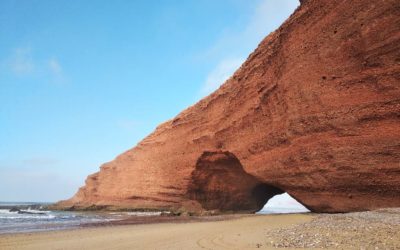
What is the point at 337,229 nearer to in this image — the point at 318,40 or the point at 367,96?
the point at 367,96

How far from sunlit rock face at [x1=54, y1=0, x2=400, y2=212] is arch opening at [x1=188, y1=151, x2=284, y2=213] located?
0.10 m

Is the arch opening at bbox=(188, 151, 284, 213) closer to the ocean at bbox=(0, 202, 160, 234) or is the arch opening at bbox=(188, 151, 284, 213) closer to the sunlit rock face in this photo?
the sunlit rock face

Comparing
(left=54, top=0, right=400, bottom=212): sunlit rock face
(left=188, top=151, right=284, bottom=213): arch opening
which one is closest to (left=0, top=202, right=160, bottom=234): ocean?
(left=188, top=151, right=284, bottom=213): arch opening

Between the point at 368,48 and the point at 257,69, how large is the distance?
10233 mm

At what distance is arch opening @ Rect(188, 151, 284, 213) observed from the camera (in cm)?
2848

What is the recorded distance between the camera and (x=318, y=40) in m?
19.0

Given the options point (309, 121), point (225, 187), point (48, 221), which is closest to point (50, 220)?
point (48, 221)

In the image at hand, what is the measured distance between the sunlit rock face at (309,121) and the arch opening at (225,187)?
0.10 meters

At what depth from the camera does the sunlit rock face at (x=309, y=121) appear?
1503 centimetres

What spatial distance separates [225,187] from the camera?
98.4 feet

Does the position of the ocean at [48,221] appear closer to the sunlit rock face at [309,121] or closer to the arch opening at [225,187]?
the arch opening at [225,187]

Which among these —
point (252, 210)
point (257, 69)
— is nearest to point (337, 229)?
point (257, 69)

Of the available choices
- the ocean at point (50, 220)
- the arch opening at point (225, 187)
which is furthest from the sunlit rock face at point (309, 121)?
the ocean at point (50, 220)

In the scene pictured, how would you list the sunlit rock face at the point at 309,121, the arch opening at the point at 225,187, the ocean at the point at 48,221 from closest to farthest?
the sunlit rock face at the point at 309,121 → the ocean at the point at 48,221 → the arch opening at the point at 225,187
